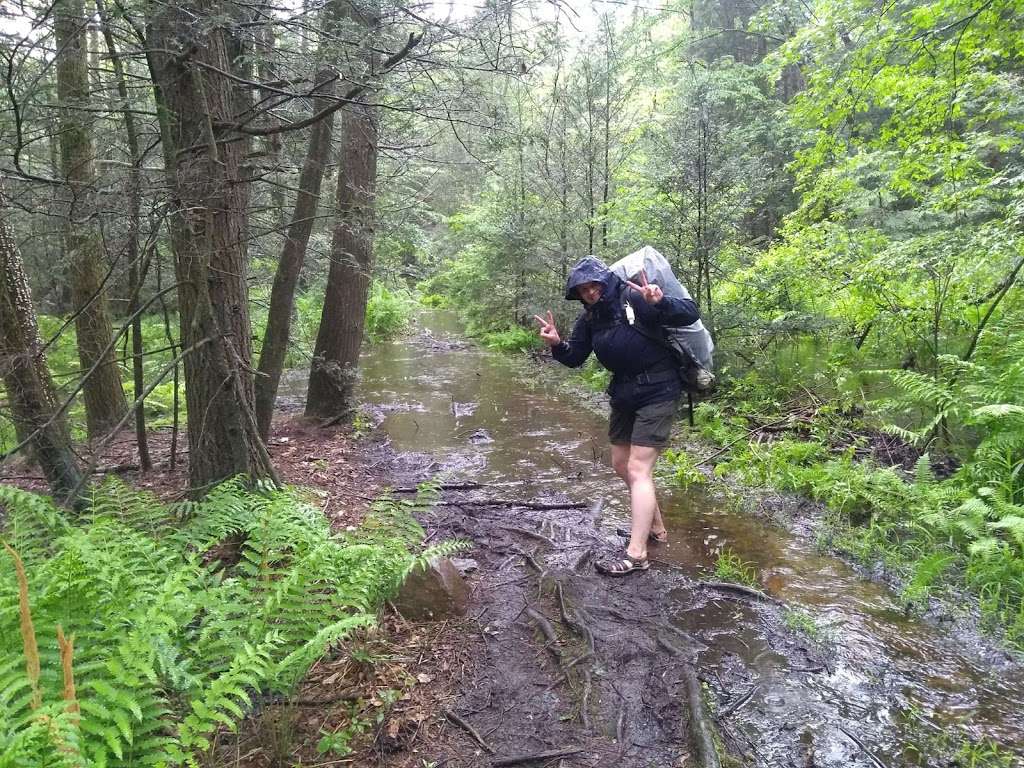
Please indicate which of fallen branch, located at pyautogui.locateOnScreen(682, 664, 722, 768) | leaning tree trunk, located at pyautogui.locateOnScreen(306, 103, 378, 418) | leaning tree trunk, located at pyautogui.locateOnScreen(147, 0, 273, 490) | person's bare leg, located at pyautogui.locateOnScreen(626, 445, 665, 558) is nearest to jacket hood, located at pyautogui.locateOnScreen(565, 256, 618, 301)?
person's bare leg, located at pyautogui.locateOnScreen(626, 445, 665, 558)

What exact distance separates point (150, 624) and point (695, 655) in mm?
2934

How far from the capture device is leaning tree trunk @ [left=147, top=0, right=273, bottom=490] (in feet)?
11.9

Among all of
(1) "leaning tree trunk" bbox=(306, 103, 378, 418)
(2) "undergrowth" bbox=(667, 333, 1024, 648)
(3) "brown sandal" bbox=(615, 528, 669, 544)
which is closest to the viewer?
(2) "undergrowth" bbox=(667, 333, 1024, 648)

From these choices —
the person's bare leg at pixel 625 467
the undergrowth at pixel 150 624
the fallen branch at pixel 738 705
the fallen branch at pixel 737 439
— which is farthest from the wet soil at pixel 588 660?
the fallen branch at pixel 737 439

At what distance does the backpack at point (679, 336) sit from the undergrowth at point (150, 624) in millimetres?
2390

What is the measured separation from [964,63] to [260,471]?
30.2 ft

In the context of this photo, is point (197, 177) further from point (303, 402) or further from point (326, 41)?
point (303, 402)

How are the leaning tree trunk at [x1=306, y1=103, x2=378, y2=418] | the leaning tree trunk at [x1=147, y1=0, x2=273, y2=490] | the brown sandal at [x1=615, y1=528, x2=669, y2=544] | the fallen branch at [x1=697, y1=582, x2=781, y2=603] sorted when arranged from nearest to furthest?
the leaning tree trunk at [x1=147, y1=0, x2=273, y2=490] → the fallen branch at [x1=697, y1=582, x2=781, y2=603] → the brown sandal at [x1=615, y1=528, x2=669, y2=544] → the leaning tree trunk at [x1=306, y1=103, x2=378, y2=418]

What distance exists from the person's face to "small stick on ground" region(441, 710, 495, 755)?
3.08 m

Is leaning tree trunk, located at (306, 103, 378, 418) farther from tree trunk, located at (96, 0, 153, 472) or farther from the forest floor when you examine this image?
the forest floor

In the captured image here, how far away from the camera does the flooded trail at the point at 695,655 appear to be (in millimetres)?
2908

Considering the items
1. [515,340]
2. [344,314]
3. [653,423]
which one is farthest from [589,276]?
[515,340]

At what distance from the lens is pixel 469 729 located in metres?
3.04

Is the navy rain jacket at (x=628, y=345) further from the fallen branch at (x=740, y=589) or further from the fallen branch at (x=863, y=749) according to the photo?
the fallen branch at (x=863, y=749)
